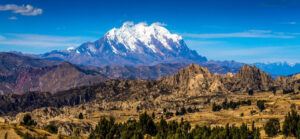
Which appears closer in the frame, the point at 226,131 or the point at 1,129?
the point at 1,129

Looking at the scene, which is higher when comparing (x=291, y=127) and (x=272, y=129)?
(x=291, y=127)

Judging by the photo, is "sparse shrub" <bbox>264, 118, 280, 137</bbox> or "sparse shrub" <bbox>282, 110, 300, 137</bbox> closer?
"sparse shrub" <bbox>282, 110, 300, 137</bbox>

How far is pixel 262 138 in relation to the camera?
18450 cm

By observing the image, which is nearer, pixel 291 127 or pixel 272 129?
pixel 291 127

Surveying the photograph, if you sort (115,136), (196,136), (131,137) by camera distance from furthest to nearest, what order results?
(115,136)
(131,137)
(196,136)

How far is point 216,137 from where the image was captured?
163 m

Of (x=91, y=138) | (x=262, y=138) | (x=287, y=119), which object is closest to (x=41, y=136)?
(x=91, y=138)

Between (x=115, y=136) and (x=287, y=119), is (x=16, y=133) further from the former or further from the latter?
(x=287, y=119)

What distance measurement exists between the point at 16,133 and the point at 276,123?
142890 mm

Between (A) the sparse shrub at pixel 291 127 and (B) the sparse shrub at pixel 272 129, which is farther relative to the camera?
(B) the sparse shrub at pixel 272 129

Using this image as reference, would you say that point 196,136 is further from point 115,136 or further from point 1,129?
point 1,129

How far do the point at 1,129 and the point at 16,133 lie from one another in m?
7.87

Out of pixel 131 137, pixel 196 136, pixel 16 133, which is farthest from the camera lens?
pixel 131 137

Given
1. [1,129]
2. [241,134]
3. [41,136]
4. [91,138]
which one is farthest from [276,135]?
[1,129]
